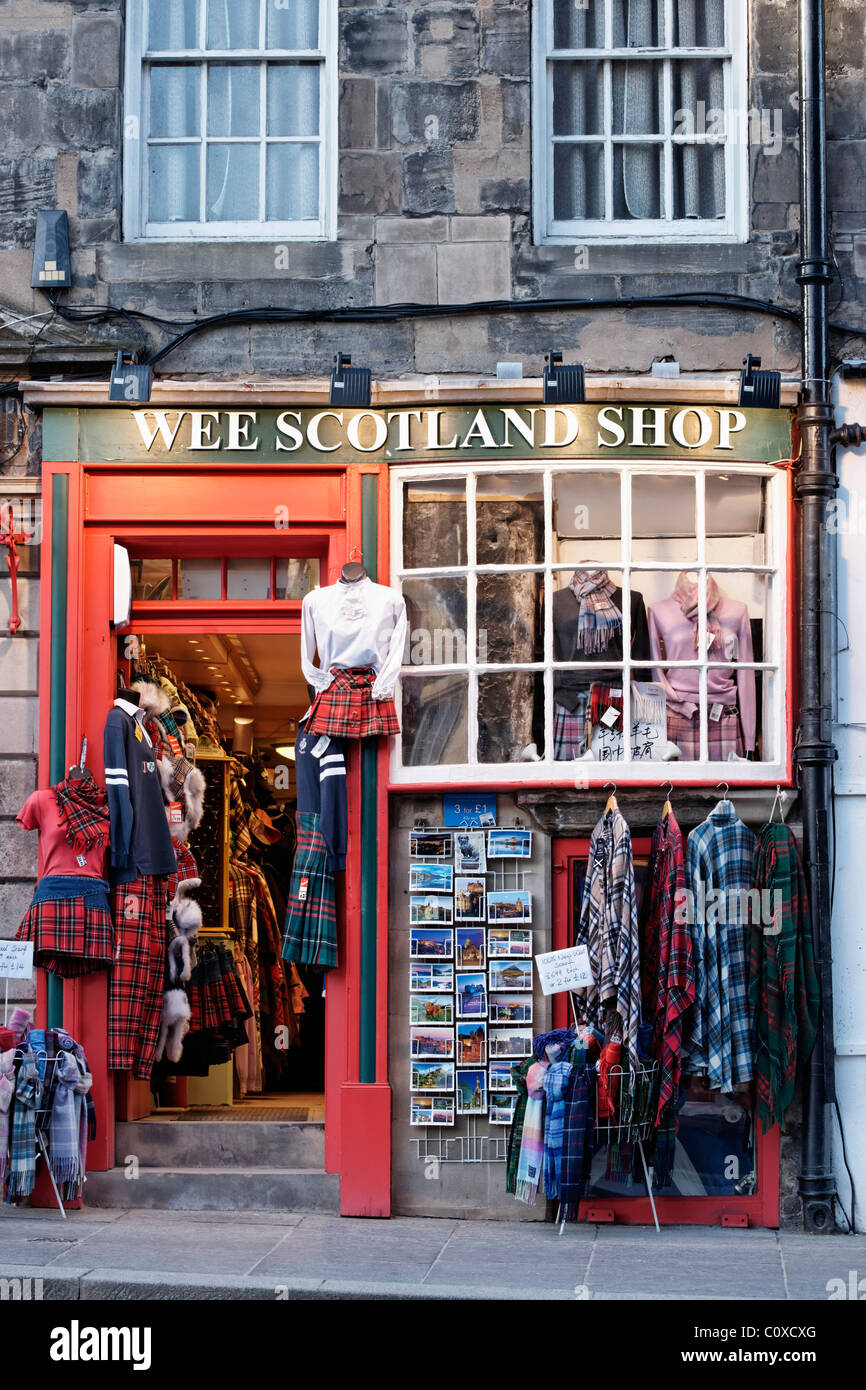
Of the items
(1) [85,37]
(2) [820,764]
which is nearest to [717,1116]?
(2) [820,764]

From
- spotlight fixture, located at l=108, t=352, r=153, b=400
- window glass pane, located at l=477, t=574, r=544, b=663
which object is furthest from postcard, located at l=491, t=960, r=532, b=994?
spotlight fixture, located at l=108, t=352, r=153, b=400

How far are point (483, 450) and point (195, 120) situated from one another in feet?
8.85

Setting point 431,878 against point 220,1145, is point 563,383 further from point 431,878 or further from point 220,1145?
point 220,1145

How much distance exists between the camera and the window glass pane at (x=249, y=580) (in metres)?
10.5

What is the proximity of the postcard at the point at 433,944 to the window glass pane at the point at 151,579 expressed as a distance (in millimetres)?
2529

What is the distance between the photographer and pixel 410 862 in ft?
32.8

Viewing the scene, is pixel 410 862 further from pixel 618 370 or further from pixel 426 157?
pixel 426 157

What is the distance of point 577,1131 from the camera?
9133 millimetres

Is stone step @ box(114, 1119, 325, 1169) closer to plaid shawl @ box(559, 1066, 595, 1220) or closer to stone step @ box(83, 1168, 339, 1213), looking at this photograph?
stone step @ box(83, 1168, 339, 1213)

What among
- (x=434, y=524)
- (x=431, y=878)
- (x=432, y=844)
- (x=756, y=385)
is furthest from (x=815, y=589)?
(x=431, y=878)

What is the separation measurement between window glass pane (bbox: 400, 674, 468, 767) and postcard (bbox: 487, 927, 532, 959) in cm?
100

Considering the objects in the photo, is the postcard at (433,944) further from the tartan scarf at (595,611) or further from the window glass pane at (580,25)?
the window glass pane at (580,25)

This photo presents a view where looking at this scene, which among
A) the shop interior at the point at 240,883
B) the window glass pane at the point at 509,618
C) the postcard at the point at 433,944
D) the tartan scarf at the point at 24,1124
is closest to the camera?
the tartan scarf at the point at 24,1124

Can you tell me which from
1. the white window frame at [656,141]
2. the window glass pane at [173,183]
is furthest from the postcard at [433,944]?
the window glass pane at [173,183]
